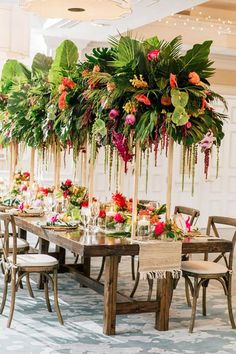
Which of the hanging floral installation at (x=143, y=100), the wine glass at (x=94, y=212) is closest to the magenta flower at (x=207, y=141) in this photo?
the hanging floral installation at (x=143, y=100)

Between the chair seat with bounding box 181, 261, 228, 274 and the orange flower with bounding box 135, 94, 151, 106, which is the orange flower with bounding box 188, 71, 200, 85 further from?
the chair seat with bounding box 181, 261, 228, 274

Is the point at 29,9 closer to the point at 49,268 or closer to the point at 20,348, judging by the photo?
the point at 49,268

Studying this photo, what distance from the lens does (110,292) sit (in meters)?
5.06

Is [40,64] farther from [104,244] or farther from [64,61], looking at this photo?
[104,244]

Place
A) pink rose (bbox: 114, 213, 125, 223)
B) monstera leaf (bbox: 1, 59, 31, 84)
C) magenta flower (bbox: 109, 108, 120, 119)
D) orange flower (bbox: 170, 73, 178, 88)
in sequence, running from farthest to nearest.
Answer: monstera leaf (bbox: 1, 59, 31, 84) < pink rose (bbox: 114, 213, 125, 223) < magenta flower (bbox: 109, 108, 120, 119) < orange flower (bbox: 170, 73, 178, 88)

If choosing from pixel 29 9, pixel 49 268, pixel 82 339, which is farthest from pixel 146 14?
pixel 82 339

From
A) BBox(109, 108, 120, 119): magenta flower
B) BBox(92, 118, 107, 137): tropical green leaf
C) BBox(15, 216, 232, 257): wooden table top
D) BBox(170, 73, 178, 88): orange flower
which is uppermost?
BBox(170, 73, 178, 88): orange flower

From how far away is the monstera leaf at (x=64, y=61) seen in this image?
676cm

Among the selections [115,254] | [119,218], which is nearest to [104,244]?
[115,254]

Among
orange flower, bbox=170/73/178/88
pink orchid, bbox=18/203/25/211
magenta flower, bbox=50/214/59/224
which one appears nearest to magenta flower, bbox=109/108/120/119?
orange flower, bbox=170/73/178/88

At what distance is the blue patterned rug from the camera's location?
4.80 m

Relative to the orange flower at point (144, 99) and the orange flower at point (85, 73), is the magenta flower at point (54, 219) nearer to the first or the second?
the orange flower at point (85, 73)

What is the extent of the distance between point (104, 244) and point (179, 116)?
3.51 ft

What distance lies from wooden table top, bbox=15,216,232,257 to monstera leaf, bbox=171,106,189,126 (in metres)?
0.92
